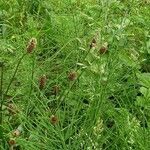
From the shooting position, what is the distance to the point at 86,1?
2.82 m

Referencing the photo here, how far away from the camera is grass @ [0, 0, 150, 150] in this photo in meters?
1.49

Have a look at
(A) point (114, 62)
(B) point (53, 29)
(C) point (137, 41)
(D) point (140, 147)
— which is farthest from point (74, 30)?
(D) point (140, 147)

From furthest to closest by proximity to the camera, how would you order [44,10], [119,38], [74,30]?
[44,10], [74,30], [119,38]

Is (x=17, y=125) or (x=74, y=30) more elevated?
(x=74, y=30)

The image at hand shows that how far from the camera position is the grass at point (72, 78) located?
58.7 inches

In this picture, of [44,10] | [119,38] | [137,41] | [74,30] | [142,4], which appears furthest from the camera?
[142,4]

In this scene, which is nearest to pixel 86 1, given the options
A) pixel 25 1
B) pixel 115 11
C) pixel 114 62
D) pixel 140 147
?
pixel 115 11

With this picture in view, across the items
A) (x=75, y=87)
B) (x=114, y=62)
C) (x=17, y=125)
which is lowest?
(x=17, y=125)

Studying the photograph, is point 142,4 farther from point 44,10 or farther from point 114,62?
point 114,62

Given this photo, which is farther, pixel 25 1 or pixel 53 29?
pixel 25 1

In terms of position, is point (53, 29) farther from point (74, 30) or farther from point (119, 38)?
point (119, 38)

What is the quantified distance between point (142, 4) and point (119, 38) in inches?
39.5

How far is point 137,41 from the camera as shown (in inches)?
98.3

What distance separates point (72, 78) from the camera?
1.62 meters
